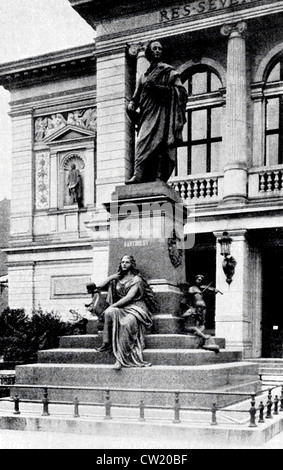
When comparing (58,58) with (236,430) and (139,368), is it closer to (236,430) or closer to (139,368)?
(139,368)

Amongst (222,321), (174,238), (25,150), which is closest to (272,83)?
(222,321)

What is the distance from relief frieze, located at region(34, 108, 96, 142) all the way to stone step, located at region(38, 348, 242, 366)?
17.7 meters

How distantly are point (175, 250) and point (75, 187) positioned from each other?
16.6 meters

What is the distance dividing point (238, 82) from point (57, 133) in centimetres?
868

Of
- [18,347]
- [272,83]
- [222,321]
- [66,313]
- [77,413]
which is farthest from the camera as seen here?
[66,313]

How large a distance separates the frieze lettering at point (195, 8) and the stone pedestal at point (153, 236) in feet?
42.5

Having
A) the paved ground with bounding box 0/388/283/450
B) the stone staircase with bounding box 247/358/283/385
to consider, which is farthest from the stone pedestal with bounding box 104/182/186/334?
the stone staircase with bounding box 247/358/283/385

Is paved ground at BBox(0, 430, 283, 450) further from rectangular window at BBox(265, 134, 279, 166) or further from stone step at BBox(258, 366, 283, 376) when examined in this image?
rectangular window at BBox(265, 134, 279, 166)

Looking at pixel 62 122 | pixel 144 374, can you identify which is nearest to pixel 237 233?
pixel 62 122

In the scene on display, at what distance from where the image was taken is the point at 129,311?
10180mm

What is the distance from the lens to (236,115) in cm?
2228

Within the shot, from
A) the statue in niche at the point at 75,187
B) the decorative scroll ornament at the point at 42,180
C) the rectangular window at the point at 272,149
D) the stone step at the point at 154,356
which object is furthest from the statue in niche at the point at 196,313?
the decorative scroll ornament at the point at 42,180

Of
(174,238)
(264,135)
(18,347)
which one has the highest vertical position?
(264,135)

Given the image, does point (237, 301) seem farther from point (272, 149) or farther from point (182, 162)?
point (182, 162)
